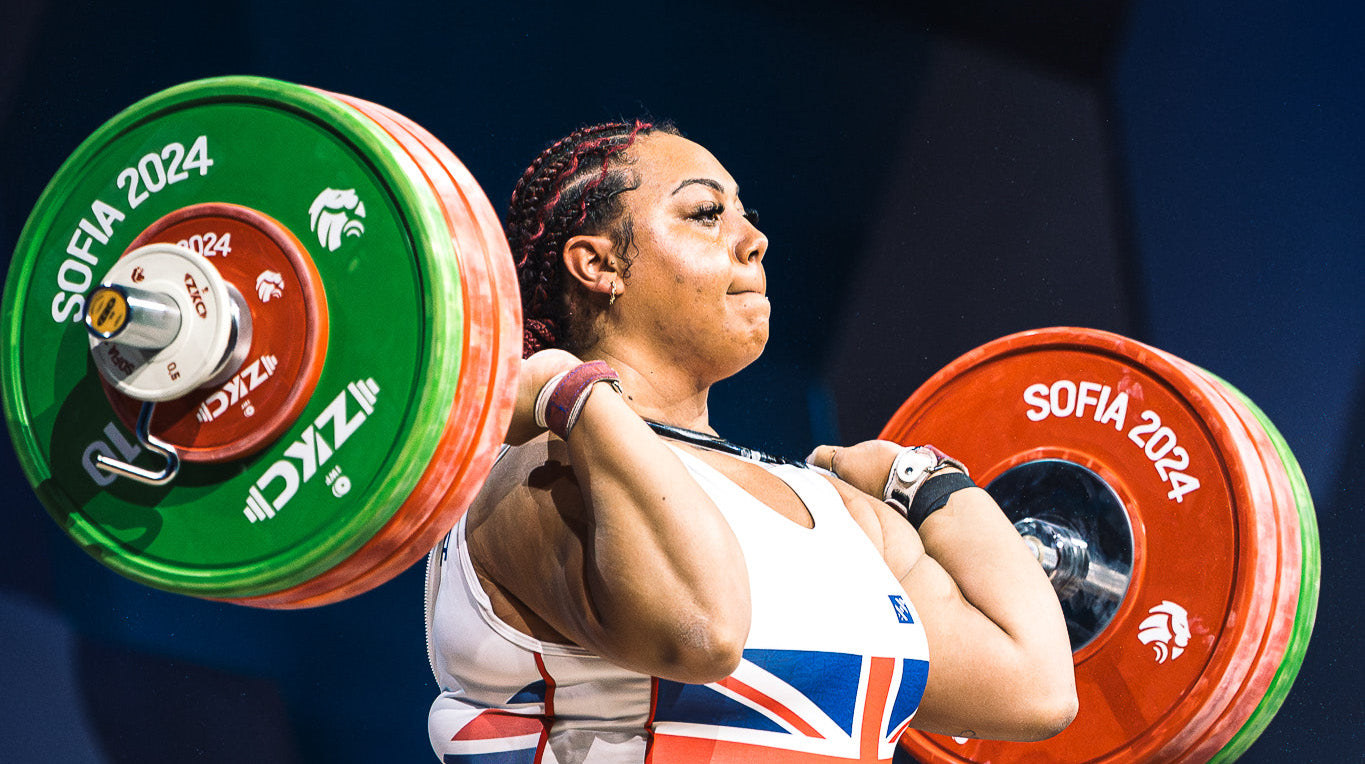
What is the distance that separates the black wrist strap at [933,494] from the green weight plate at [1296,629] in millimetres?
597

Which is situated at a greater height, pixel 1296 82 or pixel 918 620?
pixel 1296 82

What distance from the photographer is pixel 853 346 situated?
3.07 metres

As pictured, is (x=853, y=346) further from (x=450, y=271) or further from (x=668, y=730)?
(x=450, y=271)

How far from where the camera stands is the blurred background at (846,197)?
1.98 metres

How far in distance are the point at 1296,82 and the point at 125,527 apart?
8.14ft

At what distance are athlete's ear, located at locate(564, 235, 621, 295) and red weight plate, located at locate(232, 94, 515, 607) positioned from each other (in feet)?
1.80

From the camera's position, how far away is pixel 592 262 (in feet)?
6.12

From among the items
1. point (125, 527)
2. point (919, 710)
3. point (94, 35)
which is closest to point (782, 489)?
point (919, 710)

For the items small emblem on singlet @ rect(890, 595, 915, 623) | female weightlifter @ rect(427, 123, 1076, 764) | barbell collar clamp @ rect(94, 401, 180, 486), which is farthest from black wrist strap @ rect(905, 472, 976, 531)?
barbell collar clamp @ rect(94, 401, 180, 486)

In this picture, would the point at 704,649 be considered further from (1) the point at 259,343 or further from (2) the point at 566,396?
(1) the point at 259,343

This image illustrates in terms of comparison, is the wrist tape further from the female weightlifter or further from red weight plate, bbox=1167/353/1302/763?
red weight plate, bbox=1167/353/1302/763

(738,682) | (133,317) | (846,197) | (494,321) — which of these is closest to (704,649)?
(738,682)

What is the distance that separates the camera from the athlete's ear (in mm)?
1850

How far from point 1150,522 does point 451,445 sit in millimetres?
1438
